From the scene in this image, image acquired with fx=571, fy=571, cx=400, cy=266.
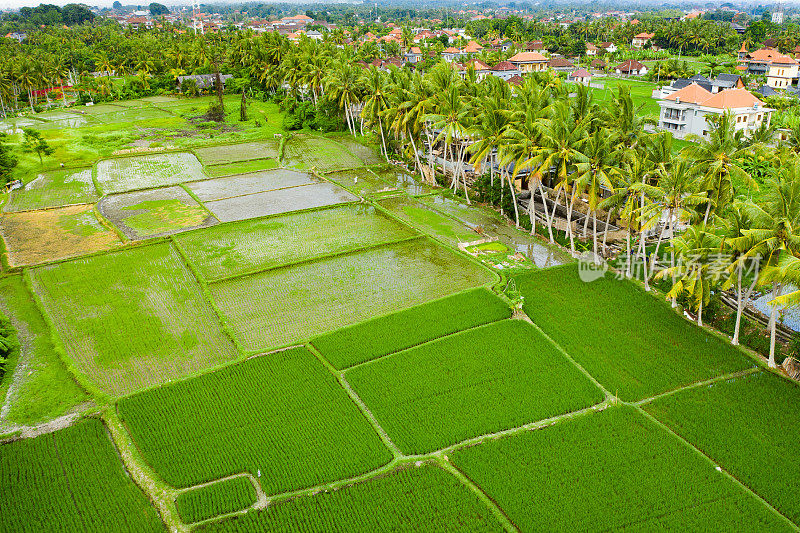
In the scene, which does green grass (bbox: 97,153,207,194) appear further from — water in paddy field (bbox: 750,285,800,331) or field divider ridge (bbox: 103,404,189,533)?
water in paddy field (bbox: 750,285,800,331)

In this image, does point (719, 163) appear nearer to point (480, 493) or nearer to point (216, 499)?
point (480, 493)

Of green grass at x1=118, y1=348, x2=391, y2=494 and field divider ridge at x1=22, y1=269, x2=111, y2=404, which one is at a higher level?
field divider ridge at x1=22, y1=269, x2=111, y2=404

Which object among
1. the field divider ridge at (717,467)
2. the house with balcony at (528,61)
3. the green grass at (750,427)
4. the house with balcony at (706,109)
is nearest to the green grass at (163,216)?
the field divider ridge at (717,467)

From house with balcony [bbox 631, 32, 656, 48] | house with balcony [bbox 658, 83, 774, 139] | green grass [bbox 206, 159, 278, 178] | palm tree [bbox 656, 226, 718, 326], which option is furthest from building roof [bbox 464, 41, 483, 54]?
palm tree [bbox 656, 226, 718, 326]

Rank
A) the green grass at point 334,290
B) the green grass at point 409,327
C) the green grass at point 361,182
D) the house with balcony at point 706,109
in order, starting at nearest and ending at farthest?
the green grass at point 409,327, the green grass at point 334,290, the green grass at point 361,182, the house with balcony at point 706,109

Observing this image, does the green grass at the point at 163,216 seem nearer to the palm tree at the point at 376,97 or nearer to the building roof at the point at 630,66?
the palm tree at the point at 376,97

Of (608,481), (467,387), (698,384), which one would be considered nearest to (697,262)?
(698,384)

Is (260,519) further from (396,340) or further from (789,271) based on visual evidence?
(789,271)
